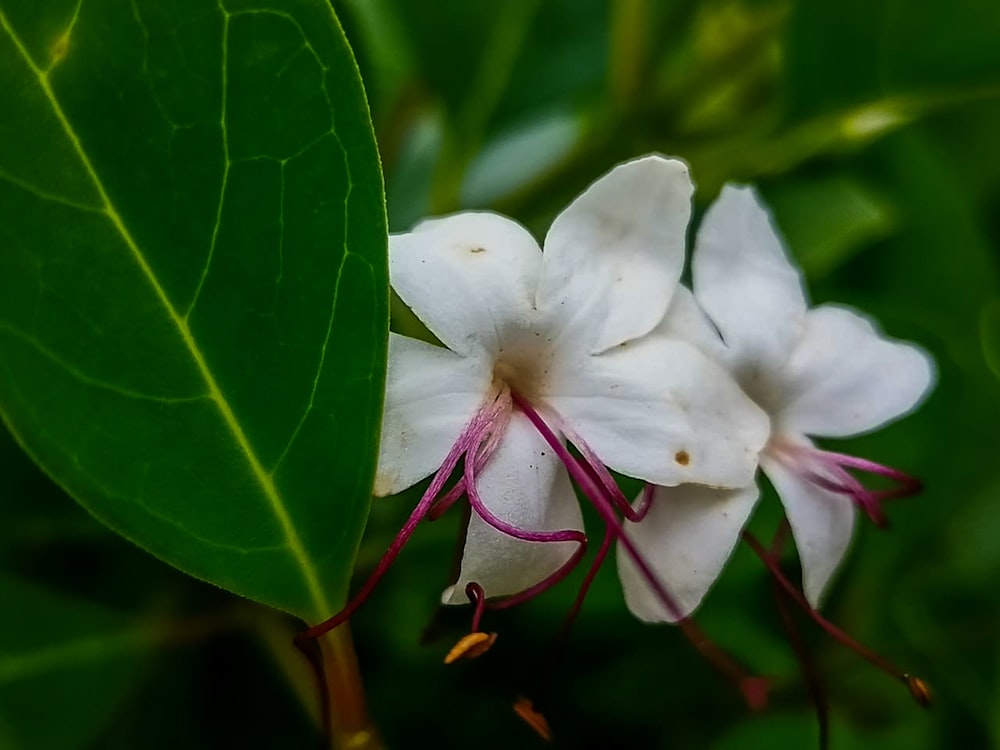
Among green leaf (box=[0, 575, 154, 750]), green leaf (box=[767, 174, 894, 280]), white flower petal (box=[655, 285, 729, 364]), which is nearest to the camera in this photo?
white flower petal (box=[655, 285, 729, 364])

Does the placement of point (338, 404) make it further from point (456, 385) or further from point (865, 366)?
point (865, 366)

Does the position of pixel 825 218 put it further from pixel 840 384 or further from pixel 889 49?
pixel 840 384

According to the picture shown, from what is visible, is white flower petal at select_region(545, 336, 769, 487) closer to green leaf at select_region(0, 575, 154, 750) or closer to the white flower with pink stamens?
the white flower with pink stamens

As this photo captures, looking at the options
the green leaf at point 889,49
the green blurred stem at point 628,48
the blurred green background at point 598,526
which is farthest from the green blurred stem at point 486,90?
the green leaf at point 889,49

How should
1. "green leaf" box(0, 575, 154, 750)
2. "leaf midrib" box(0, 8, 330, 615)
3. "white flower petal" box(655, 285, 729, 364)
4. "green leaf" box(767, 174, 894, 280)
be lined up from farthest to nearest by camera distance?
"green leaf" box(767, 174, 894, 280) → "green leaf" box(0, 575, 154, 750) → "white flower petal" box(655, 285, 729, 364) → "leaf midrib" box(0, 8, 330, 615)

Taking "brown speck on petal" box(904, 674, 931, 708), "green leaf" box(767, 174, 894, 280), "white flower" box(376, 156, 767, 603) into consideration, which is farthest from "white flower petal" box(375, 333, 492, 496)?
"green leaf" box(767, 174, 894, 280)

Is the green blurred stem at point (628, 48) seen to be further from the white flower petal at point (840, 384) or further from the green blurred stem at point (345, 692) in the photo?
the green blurred stem at point (345, 692)
